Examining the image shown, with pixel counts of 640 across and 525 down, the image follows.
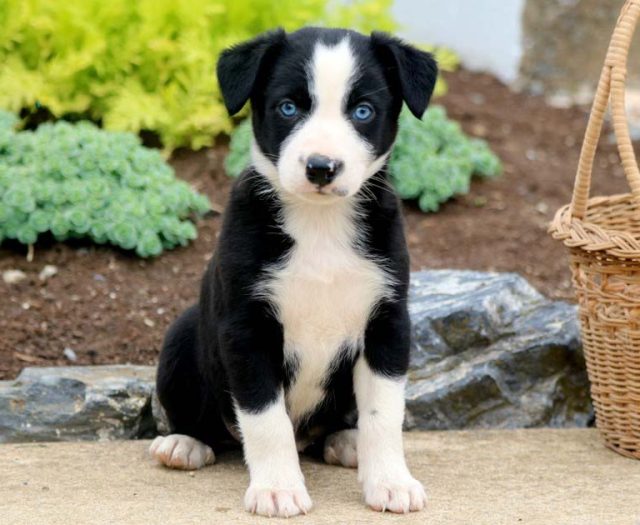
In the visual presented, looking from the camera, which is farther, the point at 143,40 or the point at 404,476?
the point at 143,40

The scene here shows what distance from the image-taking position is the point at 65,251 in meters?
5.58

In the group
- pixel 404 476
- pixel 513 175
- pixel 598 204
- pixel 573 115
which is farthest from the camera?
pixel 573 115

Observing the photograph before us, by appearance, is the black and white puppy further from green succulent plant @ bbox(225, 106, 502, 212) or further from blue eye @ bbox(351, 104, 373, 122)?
green succulent plant @ bbox(225, 106, 502, 212)

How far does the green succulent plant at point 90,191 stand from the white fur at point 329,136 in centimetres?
218

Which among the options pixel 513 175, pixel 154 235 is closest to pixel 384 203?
pixel 154 235

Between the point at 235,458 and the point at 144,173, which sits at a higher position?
the point at 144,173

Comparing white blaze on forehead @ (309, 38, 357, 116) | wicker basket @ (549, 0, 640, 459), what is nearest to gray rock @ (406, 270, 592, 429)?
wicker basket @ (549, 0, 640, 459)

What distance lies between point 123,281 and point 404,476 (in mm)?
2311

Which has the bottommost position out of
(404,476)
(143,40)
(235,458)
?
(235,458)

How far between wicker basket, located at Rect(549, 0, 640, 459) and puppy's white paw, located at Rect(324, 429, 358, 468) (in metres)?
0.99

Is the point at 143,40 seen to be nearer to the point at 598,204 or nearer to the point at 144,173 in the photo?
the point at 144,173

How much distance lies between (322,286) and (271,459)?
1.87 ft

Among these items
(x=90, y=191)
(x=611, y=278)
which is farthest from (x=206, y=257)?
(x=611, y=278)

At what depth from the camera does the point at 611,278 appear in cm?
414
